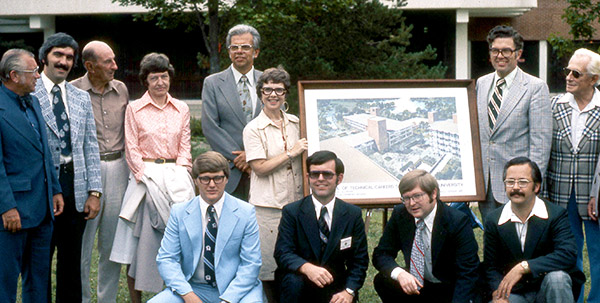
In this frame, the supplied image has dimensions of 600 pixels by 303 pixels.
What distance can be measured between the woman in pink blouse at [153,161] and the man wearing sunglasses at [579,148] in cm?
277

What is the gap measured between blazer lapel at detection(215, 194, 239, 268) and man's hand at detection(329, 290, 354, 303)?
0.80 meters

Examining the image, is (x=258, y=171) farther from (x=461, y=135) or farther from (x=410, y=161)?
(x=461, y=135)

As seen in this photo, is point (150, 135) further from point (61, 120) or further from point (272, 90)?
point (272, 90)

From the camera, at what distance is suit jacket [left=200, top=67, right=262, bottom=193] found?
17.9 ft

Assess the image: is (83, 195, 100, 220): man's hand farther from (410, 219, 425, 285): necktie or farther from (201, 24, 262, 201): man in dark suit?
(410, 219, 425, 285): necktie

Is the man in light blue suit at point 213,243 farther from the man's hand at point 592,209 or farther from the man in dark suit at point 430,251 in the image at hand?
the man's hand at point 592,209

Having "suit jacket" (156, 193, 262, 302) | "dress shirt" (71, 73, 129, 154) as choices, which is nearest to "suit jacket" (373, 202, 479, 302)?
"suit jacket" (156, 193, 262, 302)

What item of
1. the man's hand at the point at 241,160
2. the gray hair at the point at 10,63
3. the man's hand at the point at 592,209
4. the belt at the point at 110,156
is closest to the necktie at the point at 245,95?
the man's hand at the point at 241,160

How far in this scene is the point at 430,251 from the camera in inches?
190

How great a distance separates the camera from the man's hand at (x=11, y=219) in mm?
4344

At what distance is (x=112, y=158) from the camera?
5.38m

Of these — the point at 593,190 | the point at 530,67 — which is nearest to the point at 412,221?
the point at 593,190

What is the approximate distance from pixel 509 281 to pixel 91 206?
2.94 m

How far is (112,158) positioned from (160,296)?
4.47 feet
